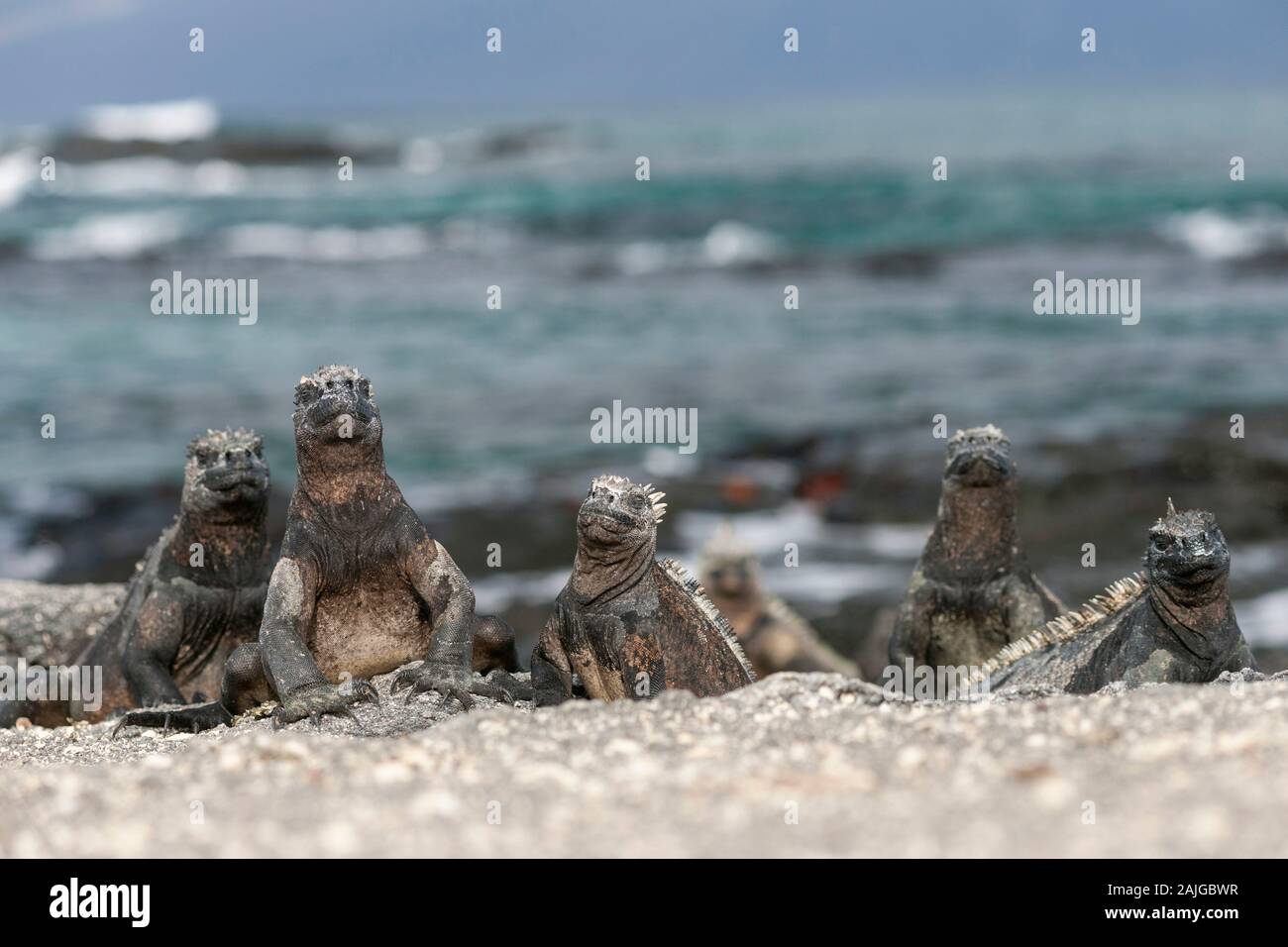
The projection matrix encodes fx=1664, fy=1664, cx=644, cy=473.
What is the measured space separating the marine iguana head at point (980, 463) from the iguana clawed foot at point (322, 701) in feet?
12.2

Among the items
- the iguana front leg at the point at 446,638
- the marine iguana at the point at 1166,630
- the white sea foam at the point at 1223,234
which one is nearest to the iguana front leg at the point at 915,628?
the marine iguana at the point at 1166,630

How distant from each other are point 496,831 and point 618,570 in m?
2.92

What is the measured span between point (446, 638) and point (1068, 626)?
10.7ft

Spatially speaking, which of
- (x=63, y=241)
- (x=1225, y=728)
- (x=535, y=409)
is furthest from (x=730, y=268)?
(x=1225, y=728)

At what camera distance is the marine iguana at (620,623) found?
24.3 ft

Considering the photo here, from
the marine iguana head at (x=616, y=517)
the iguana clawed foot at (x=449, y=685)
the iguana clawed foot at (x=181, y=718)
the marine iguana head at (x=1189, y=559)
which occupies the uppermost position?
the marine iguana head at (x=616, y=517)

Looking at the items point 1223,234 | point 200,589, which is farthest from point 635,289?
point 200,589

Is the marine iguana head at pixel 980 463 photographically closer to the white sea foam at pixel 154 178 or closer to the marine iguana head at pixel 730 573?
the marine iguana head at pixel 730 573

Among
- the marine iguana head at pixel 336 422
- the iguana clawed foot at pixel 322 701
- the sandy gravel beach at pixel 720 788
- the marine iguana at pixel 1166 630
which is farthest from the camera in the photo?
the marine iguana at pixel 1166 630

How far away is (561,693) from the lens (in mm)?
7559

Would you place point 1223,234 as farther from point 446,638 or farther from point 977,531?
point 446,638

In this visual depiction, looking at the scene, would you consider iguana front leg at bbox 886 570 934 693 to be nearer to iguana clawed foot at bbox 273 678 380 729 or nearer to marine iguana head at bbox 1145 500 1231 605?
marine iguana head at bbox 1145 500 1231 605
